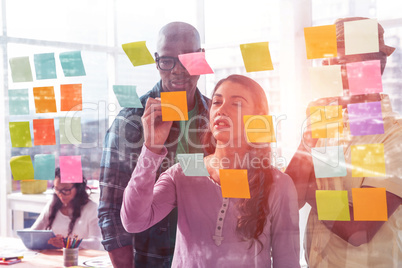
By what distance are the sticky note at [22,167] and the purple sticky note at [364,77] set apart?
97 centimetres

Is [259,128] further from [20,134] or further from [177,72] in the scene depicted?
[20,134]

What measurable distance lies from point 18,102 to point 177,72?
0.55m

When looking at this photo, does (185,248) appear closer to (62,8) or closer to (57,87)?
(57,87)

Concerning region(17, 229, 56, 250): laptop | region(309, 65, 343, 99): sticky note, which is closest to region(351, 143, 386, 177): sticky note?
region(309, 65, 343, 99): sticky note

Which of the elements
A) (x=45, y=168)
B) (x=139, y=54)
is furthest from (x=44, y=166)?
(x=139, y=54)

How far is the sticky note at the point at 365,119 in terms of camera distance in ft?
3.25

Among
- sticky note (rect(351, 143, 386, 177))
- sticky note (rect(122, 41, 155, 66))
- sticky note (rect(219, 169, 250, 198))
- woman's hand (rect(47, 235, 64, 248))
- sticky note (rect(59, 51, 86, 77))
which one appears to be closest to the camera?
sticky note (rect(351, 143, 386, 177))

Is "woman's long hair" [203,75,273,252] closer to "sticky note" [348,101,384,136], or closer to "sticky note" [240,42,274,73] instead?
"sticky note" [240,42,274,73]

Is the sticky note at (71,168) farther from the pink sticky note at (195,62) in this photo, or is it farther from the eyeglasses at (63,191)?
the pink sticky note at (195,62)

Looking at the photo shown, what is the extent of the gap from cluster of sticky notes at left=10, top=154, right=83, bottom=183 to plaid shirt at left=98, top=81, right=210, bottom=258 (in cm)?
11

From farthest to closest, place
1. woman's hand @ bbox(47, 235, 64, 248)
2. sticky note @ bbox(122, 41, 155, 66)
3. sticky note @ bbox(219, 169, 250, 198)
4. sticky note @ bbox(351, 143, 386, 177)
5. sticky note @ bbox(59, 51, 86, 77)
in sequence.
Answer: woman's hand @ bbox(47, 235, 64, 248) < sticky note @ bbox(59, 51, 86, 77) < sticky note @ bbox(122, 41, 155, 66) < sticky note @ bbox(219, 169, 250, 198) < sticky note @ bbox(351, 143, 386, 177)

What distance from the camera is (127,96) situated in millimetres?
1249

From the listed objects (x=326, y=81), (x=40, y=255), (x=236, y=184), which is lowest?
(x=40, y=255)

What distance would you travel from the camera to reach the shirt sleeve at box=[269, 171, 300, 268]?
1.06 meters
